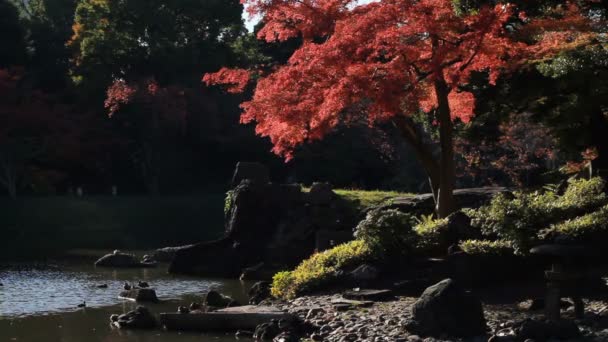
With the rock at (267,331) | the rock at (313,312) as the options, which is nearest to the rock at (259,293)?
the rock at (313,312)

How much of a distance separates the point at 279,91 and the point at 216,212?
23.9 m

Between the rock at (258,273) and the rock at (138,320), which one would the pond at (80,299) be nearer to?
the rock at (138,320)

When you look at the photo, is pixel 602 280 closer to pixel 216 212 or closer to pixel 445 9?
pixel 445 9

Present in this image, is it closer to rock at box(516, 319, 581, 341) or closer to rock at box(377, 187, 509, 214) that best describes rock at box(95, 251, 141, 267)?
rock at box(377, 187, 509, 214)

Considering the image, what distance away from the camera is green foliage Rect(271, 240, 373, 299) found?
50.2 feet

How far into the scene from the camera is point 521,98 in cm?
1802

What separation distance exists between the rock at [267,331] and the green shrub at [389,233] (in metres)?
3.24

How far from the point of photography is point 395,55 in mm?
16219

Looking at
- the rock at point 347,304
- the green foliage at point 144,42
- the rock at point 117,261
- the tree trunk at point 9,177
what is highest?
the green foliage at point 144,42

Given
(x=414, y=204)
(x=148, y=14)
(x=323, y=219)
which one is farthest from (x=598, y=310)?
(x=148, y=14)

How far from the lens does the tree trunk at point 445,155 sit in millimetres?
17406

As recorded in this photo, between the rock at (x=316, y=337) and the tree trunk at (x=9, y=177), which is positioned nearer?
the rock at (x=316, y=337)

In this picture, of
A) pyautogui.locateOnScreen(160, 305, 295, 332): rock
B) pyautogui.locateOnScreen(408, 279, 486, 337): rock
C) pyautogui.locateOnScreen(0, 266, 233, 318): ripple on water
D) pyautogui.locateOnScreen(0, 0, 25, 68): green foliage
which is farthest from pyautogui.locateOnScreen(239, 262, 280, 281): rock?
pyautogui.locateOnScreen(0, 0, 25, 68): green foliage

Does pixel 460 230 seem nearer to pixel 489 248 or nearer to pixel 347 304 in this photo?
pixel 489 248
